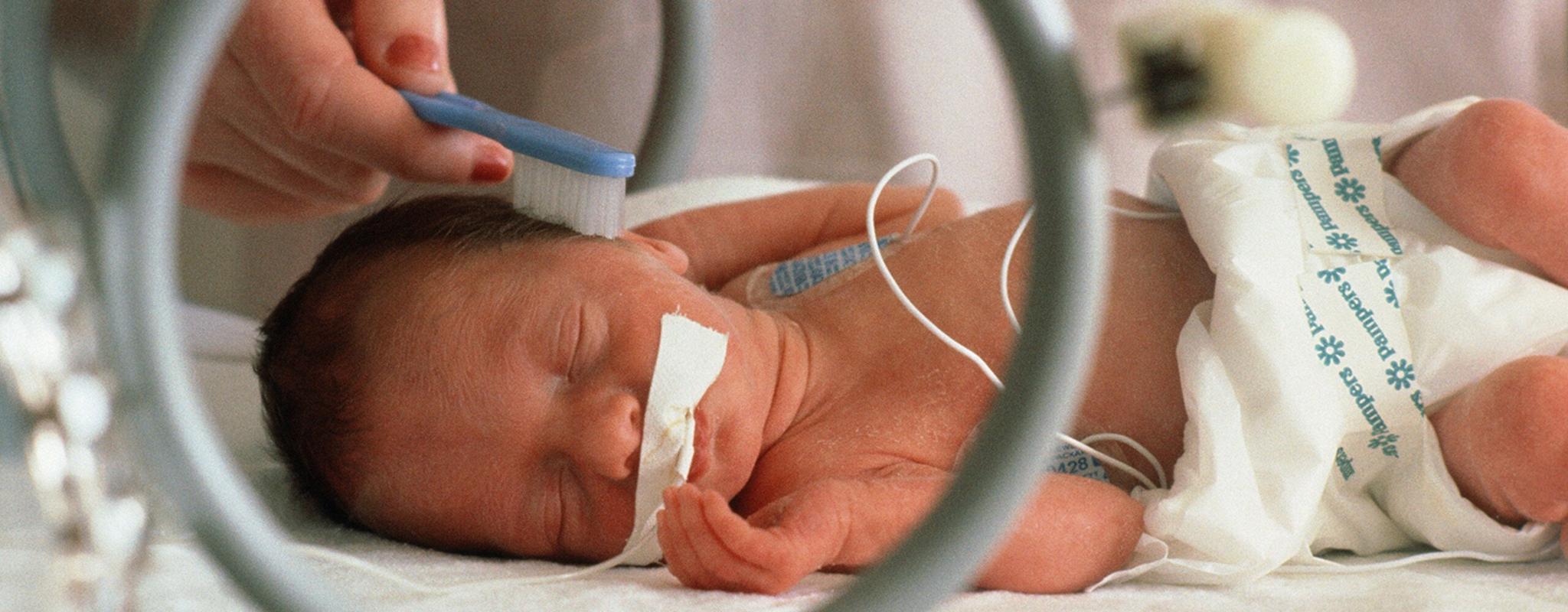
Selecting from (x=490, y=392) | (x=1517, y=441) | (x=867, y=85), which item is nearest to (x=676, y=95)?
(x=867, y=85)

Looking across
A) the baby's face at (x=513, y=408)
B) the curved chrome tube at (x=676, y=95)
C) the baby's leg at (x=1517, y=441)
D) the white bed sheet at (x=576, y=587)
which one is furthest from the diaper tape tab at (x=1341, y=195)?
the curved chrome tube at (x=676, y=95)

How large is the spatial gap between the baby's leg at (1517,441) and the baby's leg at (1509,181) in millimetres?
101

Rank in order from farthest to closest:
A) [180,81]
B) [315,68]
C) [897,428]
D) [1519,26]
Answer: [1519,26]
[897,428]
[315,68]
[180,81]

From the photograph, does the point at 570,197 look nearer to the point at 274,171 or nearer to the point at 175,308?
the point at 274,171

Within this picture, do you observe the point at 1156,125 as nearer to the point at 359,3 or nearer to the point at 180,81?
the point at 180,81

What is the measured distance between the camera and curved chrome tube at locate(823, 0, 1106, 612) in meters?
0.42

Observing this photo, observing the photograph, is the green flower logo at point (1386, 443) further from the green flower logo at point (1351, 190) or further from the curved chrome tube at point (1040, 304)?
the curved chrome tube at point (1040, 304)

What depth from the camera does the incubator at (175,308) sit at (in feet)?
1.38

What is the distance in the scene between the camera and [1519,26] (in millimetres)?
1868

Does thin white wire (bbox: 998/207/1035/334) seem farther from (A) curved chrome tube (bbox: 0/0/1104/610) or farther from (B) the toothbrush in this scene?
(A) curved chrome tube (bbox: 0/0/1104/610)

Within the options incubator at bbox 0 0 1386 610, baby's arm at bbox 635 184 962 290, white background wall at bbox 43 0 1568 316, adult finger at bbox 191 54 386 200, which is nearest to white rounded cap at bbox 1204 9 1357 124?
incubator at bbox 0 0 1386 610

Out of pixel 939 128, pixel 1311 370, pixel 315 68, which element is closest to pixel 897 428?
pixel 1311 370

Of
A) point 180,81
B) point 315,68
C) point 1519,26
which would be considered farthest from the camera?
point 1519,26

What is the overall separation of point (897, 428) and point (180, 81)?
63 cm
